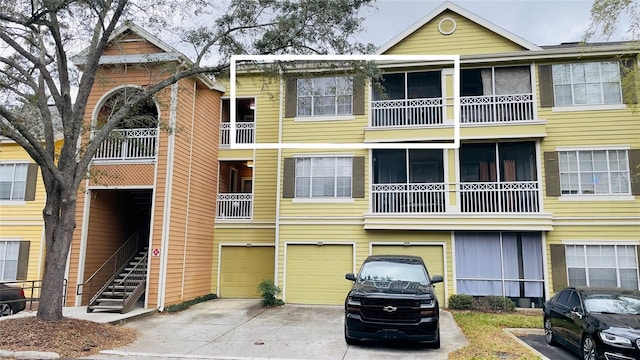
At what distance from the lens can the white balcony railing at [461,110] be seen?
50.7ft

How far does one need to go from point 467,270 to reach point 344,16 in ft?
29.5

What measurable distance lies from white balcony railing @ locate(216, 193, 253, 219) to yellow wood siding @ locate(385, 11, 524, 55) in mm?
7886

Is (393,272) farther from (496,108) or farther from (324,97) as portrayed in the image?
(324,97)

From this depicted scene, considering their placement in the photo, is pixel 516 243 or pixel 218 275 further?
pixel 218 275

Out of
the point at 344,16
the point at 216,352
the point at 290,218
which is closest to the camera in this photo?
the point at 216,352

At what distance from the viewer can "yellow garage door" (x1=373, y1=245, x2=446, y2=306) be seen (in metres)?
15.2

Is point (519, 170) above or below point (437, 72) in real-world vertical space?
below

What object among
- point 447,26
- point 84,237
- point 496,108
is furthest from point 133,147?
point 496,108

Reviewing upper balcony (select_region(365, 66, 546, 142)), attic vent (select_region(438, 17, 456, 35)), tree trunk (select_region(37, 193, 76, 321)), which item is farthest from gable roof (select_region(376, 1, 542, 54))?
tree trunk (select_region(37, 193, 76, 321))

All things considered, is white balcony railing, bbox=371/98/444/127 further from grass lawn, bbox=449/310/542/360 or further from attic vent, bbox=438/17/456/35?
grass lawn, bbox=449/310/542/360

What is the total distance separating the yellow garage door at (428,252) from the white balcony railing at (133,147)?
833cm

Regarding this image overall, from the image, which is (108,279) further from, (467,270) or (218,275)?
(467,270)

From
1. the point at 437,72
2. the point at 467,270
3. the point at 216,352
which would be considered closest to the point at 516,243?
the point at 467,270

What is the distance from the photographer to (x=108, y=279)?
15.7 meters
